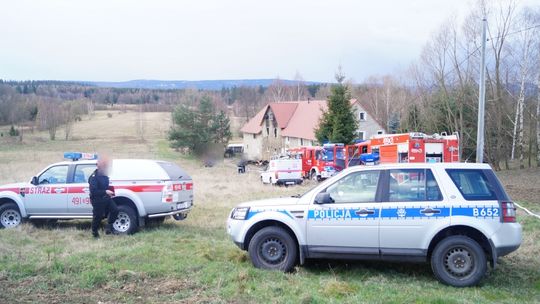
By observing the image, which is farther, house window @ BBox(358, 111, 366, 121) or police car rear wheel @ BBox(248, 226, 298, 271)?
house window @ BBox(358, 111, 366, 121)

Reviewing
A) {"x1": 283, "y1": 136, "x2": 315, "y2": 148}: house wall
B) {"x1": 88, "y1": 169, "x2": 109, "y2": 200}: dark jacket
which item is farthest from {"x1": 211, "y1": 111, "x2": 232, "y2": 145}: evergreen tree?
{"x1": 88, "y1": 169, "x2": 109, "y2": 200}: dark jacket

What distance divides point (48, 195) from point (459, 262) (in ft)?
30.6

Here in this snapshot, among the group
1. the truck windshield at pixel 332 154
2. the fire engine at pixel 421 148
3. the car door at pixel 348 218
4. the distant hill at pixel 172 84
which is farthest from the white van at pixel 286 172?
the distant hill at pixel 172 84

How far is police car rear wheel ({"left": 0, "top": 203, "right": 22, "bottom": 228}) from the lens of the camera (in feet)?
39.6

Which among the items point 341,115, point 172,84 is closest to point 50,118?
point 341,115

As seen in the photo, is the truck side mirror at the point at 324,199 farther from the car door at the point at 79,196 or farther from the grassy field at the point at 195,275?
the car door at the point at 79,196

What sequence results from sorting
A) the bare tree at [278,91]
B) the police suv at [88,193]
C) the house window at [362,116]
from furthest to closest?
1. the bare tree at [278,91]
2. the house window at [362,116]
3. the police suv at [88,193]

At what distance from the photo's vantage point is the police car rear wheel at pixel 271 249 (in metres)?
7.88

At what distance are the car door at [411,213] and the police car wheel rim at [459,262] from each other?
0.36 meters

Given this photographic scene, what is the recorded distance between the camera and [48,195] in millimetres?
11961

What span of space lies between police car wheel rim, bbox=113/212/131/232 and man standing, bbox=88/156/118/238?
0.27m

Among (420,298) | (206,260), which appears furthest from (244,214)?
(420,298)

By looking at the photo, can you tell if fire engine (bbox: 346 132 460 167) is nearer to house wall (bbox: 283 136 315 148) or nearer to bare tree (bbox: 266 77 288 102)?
house wall (bbox: 283 136 315 148)

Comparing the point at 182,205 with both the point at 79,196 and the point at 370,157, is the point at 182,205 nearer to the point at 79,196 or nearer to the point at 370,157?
the point at 79,196
